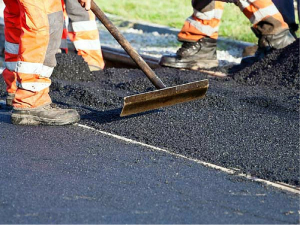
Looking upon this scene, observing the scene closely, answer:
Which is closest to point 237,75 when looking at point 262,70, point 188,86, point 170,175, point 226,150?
point 262,70

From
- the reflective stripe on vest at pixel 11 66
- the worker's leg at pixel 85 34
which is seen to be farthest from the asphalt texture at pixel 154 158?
the worker's leg at pixel 85 34

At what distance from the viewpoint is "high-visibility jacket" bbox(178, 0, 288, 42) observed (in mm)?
7195

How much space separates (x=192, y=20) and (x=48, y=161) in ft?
12.4

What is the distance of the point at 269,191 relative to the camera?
3744mm

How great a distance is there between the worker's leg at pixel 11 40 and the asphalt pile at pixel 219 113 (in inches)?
15.7

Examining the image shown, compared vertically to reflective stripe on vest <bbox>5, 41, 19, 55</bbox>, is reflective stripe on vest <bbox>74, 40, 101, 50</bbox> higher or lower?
lower

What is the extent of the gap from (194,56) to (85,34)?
122cm

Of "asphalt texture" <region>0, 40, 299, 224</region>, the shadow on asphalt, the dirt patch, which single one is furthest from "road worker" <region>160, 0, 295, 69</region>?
the shadow on asphalt

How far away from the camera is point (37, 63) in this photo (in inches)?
190

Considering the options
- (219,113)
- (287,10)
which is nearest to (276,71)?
Result: (287,10)

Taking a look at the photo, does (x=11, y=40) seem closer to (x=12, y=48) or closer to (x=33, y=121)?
(x=12, y=48)

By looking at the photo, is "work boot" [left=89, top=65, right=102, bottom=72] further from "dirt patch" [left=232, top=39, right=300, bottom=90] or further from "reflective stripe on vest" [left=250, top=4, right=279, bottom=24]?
"reflective stripe on vest" [left=250, top=4, right=279, bottom=24]

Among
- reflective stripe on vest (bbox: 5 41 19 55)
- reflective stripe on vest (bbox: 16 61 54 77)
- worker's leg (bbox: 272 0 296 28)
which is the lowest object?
worker's leg (bbox: 272 0 296 28)

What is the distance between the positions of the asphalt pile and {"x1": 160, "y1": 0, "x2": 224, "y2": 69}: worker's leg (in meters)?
0.30
